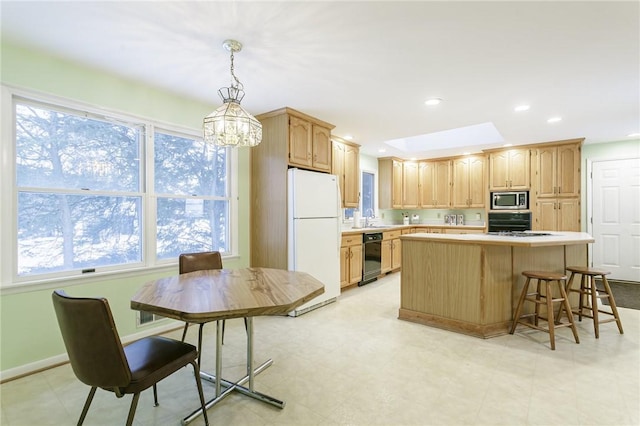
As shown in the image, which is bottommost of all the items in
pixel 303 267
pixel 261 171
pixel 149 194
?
pixel 303 267

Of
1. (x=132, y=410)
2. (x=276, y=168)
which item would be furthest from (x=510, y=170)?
(x=132, y=410)

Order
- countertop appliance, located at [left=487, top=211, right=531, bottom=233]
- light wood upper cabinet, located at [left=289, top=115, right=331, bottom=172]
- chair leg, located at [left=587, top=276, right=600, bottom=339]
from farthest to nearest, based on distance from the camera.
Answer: countertop appliance, located at [left=487, top=211, right=531, bottom=233]
light wood upper cabinet, located at [left=289, top=115, right=331, bottom=172]
chair leg, located at [left=587, top=276, right=600, bottom=339]

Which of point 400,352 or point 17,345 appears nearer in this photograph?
point 17,345

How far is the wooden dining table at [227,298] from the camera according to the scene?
1468 mm

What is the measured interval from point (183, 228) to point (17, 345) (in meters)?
1.56

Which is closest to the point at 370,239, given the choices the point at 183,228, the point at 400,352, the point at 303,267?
the point at 303,267

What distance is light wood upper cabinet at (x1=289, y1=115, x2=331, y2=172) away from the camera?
3.71m

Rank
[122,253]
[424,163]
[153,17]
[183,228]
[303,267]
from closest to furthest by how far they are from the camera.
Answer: [153,17]
[122,253]
[183,228]
[303,267]
[424,163]

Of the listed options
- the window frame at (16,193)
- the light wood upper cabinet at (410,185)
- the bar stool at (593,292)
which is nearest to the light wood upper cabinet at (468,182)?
the light wood upper cabinet at (410,185)

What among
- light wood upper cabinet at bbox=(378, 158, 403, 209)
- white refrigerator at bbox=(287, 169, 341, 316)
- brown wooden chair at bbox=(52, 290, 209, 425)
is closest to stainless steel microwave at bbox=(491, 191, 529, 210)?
light wood upper cabinet at bbox=(378, 158, 403, 209)

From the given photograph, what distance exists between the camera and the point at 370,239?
5.12m

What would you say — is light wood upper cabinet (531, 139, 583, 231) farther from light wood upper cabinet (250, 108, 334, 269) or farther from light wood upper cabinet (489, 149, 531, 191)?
light wood upper cabinet (250, 108, 334, 269)

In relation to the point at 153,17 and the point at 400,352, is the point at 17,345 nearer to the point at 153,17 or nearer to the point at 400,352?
the point at 153,17

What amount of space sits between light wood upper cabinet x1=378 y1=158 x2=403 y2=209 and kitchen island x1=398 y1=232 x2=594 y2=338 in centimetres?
339
